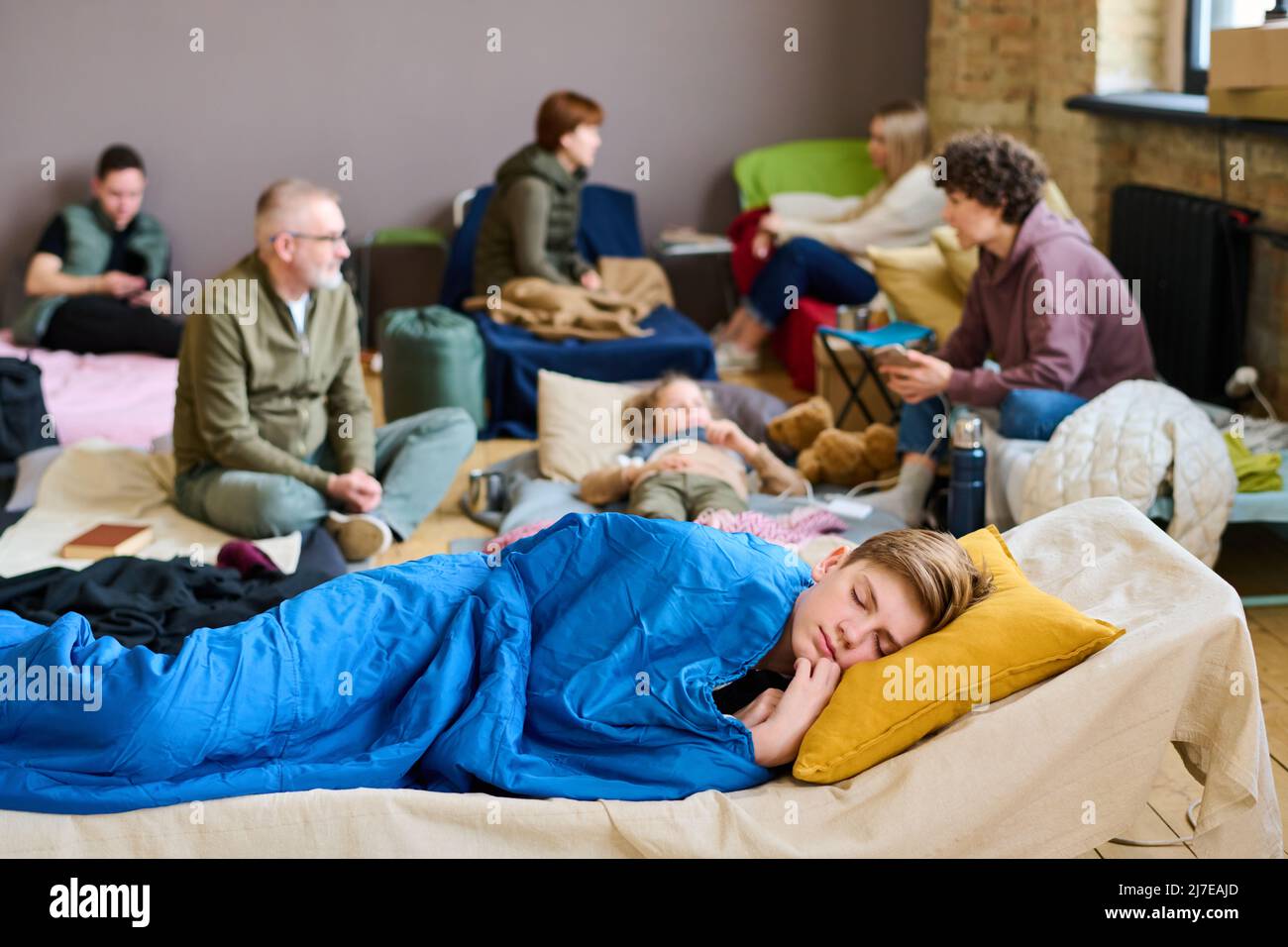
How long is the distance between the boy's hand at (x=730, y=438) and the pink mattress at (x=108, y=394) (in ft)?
5.44

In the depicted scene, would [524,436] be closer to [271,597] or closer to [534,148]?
[534,148]

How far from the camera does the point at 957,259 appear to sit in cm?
496

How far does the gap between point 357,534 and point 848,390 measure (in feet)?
6.06

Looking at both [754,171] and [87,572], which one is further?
[754,171]

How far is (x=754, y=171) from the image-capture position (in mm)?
7004

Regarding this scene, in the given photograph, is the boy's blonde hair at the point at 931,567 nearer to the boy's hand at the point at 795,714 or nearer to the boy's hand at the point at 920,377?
the boy's hand at the point at 795,714

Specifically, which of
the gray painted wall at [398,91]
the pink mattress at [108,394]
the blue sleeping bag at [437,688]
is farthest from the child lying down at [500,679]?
the gray painted wall at [398,91]

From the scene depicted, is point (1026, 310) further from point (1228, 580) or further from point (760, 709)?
point (760, 709)

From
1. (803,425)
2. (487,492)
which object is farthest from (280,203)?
(803,425)

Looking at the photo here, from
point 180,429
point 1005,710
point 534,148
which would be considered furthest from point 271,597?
point 534,148
